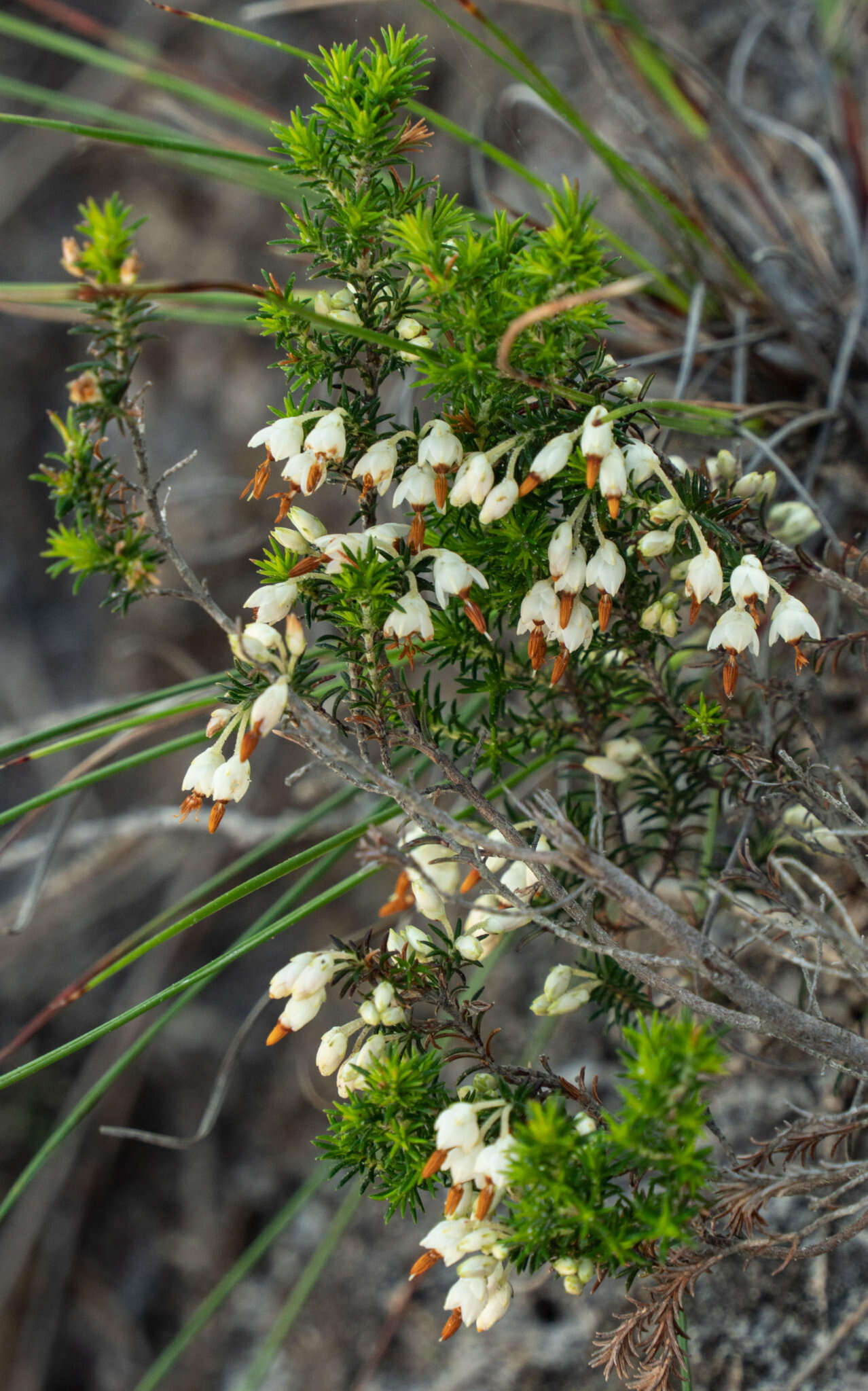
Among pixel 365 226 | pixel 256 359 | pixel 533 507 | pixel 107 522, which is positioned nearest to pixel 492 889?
pixel 533 507

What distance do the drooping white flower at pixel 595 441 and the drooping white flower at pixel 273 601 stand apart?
23 cm

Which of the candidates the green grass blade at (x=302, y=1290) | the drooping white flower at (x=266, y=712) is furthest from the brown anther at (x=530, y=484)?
the green grass blade at (x=302, y=1290)

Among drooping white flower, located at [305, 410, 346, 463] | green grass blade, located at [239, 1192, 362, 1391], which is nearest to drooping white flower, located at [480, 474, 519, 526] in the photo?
drooping white flower, located at [305, 410, 346, 463]

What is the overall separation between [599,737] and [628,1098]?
0.39 meters

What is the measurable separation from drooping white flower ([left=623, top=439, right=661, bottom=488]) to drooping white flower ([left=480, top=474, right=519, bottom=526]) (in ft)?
0.31

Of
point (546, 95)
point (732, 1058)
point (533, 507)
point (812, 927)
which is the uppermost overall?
point (546, 95)

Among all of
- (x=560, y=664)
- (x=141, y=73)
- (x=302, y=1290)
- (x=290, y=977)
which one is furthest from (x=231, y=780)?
(x=141, y=73)

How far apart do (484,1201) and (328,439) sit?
53 centimetres

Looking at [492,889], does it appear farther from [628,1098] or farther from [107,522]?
[107,522]

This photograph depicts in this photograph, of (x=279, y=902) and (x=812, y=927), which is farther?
(x=279, y=902)

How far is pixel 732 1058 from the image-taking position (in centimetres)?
115

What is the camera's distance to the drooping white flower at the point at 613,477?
1.97ft

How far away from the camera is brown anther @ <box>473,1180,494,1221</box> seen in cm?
57

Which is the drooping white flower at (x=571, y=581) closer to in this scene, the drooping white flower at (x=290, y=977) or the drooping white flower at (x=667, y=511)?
the drooping white flower at (x=667, y=511)
